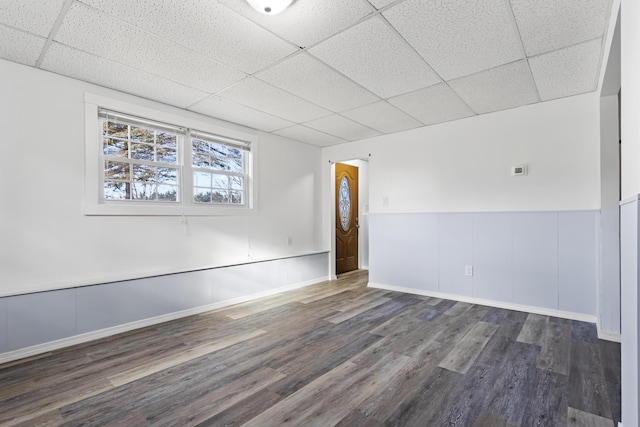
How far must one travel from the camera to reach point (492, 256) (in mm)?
3736

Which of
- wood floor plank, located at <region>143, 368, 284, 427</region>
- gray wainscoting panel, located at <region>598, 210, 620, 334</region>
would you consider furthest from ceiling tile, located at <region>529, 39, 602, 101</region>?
wood floor plank, located at <region>143, 368, 284, 427</region>

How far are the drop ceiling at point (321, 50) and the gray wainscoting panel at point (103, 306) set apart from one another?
6.40 feet

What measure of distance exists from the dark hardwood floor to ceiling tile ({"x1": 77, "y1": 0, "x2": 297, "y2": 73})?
2.42m

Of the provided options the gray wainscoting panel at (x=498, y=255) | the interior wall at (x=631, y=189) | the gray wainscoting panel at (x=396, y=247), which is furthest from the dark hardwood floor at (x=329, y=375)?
the gray wainscoting panel at (x=396, y=247)

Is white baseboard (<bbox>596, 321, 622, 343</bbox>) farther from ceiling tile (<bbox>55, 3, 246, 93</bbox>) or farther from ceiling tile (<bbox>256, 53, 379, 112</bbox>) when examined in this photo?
ceiling tile (<bbox>55, 3, 246, 93</bbox>)

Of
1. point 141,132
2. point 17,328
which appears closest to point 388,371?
point 17,328

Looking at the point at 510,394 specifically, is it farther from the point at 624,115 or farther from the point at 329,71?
the point at 329,71

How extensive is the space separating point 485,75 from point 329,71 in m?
1.44

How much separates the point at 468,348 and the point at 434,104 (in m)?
2.56

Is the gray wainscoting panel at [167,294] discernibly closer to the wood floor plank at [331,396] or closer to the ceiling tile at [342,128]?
the wood floor plank at [331,396]

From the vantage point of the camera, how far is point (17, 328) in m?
2.42

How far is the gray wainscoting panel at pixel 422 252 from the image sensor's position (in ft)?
13.8

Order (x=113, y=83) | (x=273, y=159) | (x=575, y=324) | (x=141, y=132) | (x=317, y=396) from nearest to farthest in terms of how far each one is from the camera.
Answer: (x=317, y=396), (x=113, y=83), (x=575, y=324), (x=141, y=132), (x=273, y=159)

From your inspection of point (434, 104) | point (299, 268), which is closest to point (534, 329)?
point (434, 104)
